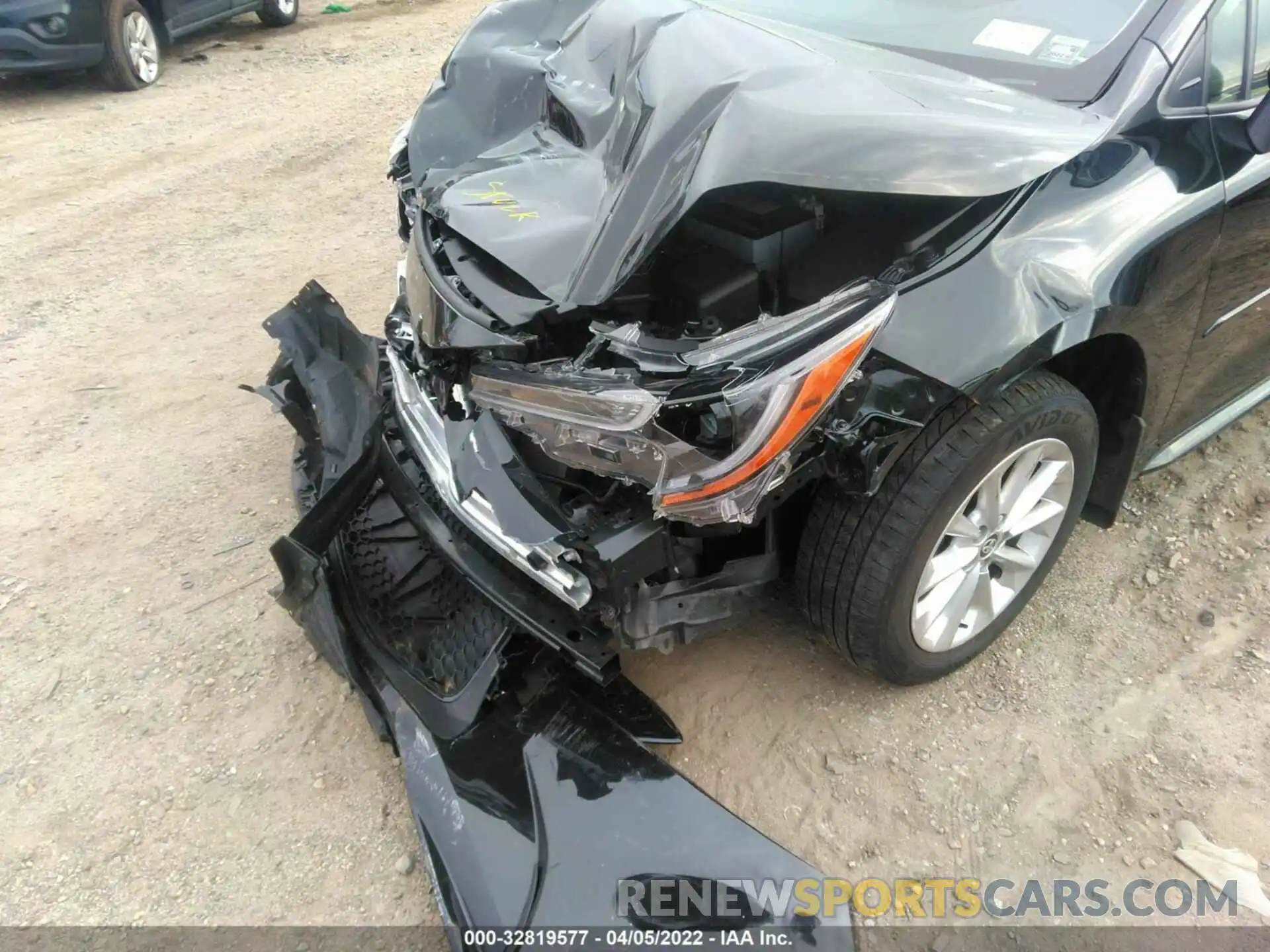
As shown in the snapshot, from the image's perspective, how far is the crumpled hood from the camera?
67.6 inches

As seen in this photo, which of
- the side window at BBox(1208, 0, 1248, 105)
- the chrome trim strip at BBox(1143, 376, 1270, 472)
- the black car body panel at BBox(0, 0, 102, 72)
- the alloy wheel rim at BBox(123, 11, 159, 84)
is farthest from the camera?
the alloy wheel rim at BBox(123, 11, 159, 84)

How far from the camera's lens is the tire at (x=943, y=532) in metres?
1.88

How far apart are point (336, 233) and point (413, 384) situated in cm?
300

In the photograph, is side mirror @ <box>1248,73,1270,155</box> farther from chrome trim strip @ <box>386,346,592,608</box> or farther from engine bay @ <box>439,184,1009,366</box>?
chrome trim strip @ <box>386,346,592,608</box>

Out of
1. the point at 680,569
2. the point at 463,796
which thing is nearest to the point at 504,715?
the point at 463,796

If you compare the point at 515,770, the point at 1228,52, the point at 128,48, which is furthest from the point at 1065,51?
the point at 128,48

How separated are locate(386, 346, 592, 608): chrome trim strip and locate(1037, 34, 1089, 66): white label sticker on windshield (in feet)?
5.25

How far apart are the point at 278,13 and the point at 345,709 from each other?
333 inches

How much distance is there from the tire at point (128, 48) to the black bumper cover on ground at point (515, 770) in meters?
6.19

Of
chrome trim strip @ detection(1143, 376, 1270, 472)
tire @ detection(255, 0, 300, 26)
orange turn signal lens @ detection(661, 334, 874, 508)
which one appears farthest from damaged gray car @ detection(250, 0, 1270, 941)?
tire @ detection(255, 0, 300, 26)

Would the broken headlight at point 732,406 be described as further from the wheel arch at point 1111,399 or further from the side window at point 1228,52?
the side window at point 1228,52

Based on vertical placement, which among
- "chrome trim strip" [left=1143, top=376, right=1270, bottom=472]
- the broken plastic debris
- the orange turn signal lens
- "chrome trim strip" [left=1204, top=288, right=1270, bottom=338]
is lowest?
the broken plastic debris

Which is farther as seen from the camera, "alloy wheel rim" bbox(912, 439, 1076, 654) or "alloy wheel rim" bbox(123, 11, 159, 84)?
"alloy wheel rim" bbox(123, 11, 159, 84)

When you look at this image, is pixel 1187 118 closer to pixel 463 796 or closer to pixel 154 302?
pixel 463 796
